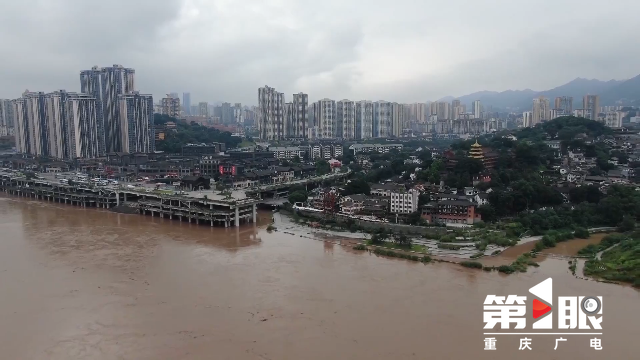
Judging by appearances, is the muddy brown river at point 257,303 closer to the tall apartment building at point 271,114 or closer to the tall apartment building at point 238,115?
the tall apartment building at point 271,114

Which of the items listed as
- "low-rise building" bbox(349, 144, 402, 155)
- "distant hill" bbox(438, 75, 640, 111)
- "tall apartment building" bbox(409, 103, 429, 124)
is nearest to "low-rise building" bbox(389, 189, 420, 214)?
"low-rise building" bbox(349, 144, 402, 155)

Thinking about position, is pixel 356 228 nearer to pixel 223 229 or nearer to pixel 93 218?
pixel 223 229

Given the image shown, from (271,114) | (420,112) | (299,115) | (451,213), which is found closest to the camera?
(451,213)

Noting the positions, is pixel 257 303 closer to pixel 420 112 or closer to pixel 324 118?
pixel 324 118

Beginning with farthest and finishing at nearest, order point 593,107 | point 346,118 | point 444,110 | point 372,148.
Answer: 1. point 444,110
2. point 593,107
3. point 346,118
4. point 372,148

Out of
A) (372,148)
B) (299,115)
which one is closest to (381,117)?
(299,115)

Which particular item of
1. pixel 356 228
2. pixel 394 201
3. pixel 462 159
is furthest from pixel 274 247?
pixel 462 159
